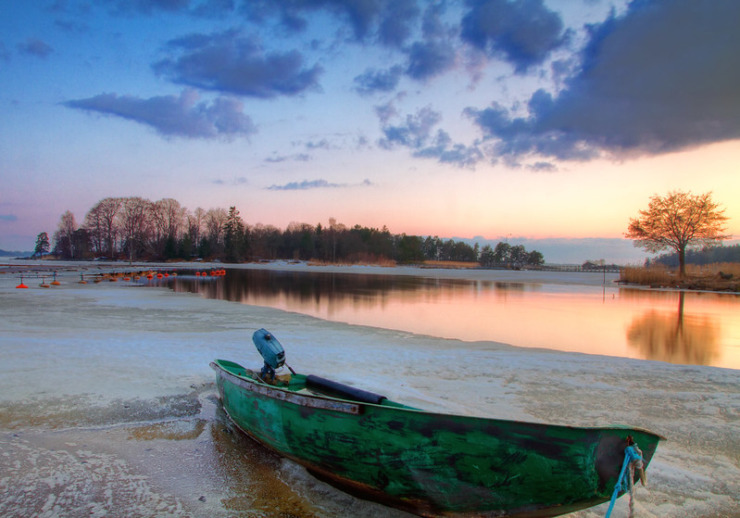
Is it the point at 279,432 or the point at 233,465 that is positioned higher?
the point at 279,432

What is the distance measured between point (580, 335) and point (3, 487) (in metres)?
14.9

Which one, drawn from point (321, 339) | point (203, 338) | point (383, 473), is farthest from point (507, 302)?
point (383, 473)

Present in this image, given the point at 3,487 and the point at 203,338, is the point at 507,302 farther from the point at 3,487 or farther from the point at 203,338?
the point at 3,487

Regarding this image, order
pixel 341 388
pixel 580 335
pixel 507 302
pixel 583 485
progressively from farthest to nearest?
1. pixel 507 302
2. pixel 580 335
3. pixel 341 388
4. pixel 583 485

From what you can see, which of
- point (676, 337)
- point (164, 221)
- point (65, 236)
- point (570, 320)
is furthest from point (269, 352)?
point (65, 236)

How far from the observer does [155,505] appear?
3641 mm

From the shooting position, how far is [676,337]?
1384 centimetres

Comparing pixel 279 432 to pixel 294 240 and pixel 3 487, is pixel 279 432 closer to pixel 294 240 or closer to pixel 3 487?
pixel 3 487

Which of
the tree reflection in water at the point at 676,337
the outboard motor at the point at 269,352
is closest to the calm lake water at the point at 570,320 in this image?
the tree reflection in water at the point at 676,337

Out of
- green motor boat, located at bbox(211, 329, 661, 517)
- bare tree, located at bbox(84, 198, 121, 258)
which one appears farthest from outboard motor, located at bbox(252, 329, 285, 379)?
bare tree, located at bbox(84, 198, 121, 258)

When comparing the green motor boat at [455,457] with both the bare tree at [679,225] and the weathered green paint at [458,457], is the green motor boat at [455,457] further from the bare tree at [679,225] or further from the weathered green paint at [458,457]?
the bare tree at [679,225]

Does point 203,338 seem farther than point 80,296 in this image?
No

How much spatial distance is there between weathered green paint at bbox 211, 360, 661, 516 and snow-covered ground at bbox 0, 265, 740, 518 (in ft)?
1.70

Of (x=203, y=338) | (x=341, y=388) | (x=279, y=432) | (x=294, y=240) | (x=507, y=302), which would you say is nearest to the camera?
(x=279, y=432)
